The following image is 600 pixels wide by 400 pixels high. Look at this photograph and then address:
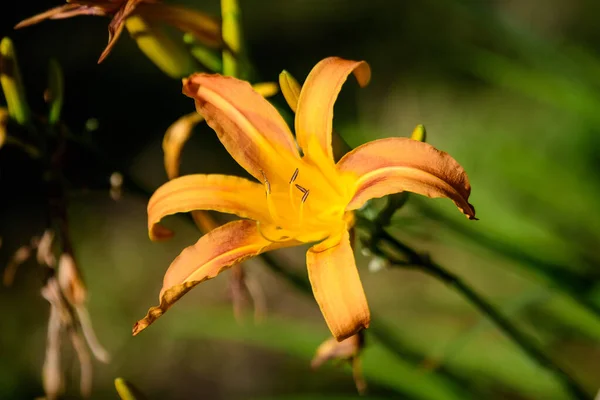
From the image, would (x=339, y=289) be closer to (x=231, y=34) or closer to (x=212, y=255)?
(x=212, y=255)

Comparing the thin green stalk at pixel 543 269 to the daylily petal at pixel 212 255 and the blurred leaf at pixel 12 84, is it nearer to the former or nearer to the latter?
the daylily petal at pixel 212 255

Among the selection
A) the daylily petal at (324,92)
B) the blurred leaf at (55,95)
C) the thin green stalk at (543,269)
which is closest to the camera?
the daylily petal at (324,92)

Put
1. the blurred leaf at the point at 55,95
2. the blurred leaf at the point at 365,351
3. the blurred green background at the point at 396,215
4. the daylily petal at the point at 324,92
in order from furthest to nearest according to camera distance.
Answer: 1. the blurred green background at the point at 396,215
2. the blurred leaf at the point at 365,351
3. the blurred leaf at the point at 55,95
4. the daylily petal at the point at 324,92

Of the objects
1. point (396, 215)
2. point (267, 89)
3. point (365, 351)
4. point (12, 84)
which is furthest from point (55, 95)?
point (365, 351)

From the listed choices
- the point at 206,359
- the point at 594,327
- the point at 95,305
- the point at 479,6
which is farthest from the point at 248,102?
the point at 95,305

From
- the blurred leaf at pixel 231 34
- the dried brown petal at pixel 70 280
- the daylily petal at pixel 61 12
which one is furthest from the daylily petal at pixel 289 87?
the dried brown petal at pixel 70 280

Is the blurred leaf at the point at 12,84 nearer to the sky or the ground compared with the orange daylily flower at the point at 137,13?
nearer to the ground

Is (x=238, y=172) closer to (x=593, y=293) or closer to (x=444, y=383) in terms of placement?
(x=444, y=383)
